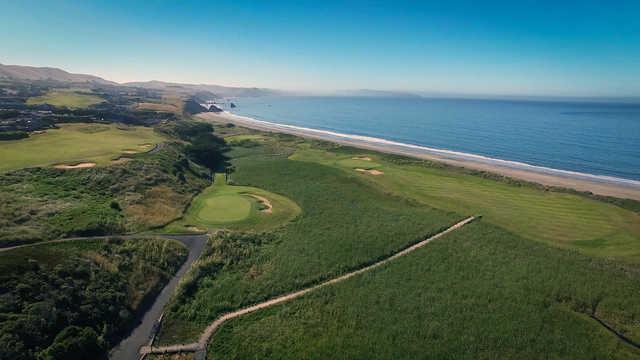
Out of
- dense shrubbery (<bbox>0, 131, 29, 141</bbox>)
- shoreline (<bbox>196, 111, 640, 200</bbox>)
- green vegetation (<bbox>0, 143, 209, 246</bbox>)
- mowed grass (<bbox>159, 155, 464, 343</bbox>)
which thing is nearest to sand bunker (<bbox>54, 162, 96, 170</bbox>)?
green vegetation (<bbox>0, 143, 209, 246</bbox>)

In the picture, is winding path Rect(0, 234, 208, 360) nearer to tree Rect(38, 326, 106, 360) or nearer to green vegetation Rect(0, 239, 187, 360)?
green vegetation Rect(0, 239, 187, 360)

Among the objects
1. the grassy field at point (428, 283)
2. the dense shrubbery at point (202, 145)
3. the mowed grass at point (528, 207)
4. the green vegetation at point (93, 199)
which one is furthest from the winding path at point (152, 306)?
the dense shrubbery at point (202, 145)

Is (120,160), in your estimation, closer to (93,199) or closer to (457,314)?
(93,199)

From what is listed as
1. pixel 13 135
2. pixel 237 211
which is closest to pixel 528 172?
pixel 237 211

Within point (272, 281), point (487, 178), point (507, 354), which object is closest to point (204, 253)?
point (272, 281)

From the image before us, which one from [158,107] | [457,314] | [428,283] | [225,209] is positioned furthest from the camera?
[158,107]

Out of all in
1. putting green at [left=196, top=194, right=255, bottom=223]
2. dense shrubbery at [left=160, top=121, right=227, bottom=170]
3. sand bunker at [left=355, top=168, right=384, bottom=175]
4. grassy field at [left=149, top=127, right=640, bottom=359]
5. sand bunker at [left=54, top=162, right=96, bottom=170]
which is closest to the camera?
grassy field at [left=149, top=127, right=640, bottom=359]
